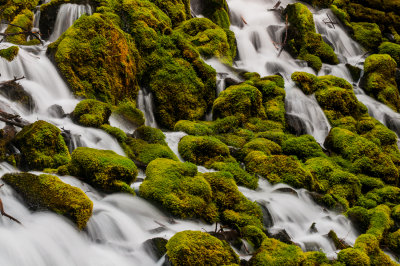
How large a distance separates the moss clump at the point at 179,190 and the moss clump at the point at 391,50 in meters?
15.0

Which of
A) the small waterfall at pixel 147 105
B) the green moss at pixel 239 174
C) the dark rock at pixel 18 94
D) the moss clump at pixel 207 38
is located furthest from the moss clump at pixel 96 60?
the green moss at pixel 239 174

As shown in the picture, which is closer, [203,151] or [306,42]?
[203,151]

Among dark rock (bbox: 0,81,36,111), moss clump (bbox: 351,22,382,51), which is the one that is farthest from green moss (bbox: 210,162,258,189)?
moss clump (bbox: 351,22,382,51)

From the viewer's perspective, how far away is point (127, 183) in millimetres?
6570

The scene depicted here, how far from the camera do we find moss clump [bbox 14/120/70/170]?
6.45 metres

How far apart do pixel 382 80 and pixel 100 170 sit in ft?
42.2

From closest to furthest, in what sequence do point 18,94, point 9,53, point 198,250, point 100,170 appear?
1. point 198,250
2. point 100,170
3. point 18,94
4. point 9,53

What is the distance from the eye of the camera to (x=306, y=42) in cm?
1659

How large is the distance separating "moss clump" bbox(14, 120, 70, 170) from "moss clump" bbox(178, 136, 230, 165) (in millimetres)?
2818

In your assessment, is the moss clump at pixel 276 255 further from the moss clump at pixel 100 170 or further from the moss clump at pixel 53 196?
the moss clump at pixel 53 196

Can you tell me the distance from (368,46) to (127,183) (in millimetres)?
16333

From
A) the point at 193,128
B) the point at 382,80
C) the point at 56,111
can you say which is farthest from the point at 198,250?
the point at 382,80

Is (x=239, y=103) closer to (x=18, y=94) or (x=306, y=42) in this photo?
(x=18, y=94)

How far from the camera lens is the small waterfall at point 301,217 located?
22.4 ft
